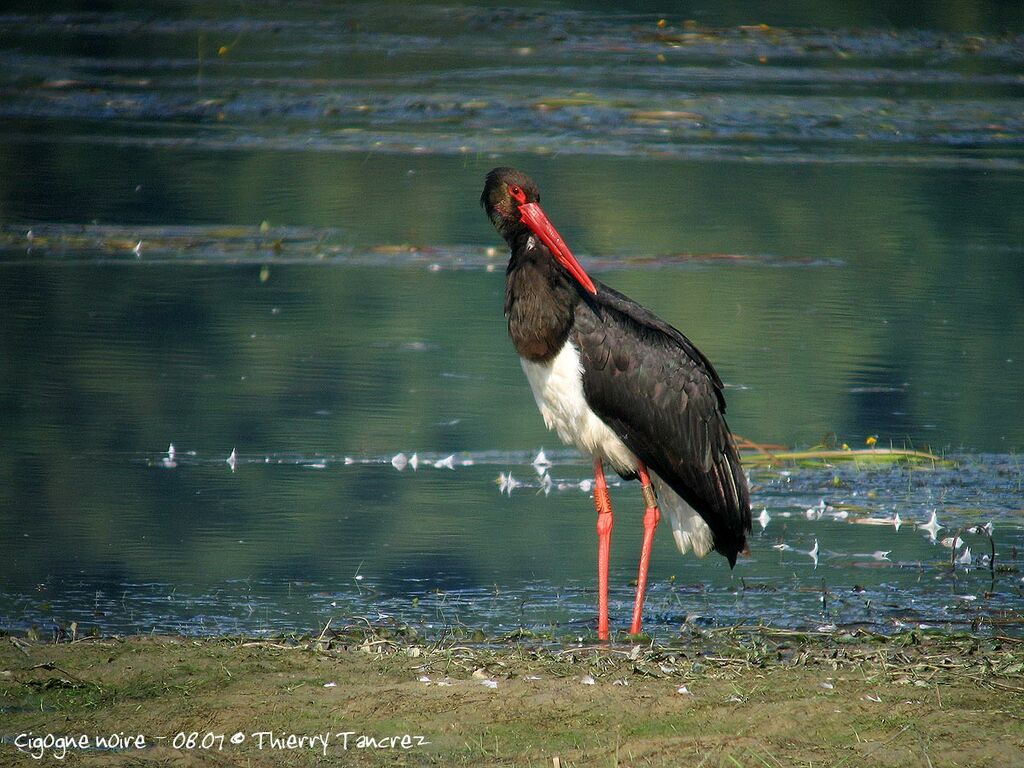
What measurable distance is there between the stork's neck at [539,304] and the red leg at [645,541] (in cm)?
53

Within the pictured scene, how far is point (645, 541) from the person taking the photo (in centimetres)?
571

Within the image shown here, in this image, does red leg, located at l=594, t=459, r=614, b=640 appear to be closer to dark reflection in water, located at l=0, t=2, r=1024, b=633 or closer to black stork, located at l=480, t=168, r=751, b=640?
black stork, located at l=480, t=168, r=751, b=640

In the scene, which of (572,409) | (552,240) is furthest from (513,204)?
(572,409)

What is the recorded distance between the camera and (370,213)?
1290cm

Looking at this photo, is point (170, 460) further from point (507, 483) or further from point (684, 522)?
point (684, 522)

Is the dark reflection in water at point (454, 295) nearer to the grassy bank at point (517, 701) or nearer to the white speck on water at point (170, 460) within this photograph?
the white speck on water at point (170, 460)

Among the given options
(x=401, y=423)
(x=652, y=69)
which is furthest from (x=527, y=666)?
(x=652, y=69)

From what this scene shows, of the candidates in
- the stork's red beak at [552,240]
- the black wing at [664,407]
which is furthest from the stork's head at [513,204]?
the black wing at [664,407]

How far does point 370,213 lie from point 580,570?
7.03 metres

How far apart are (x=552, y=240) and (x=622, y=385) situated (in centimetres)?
53

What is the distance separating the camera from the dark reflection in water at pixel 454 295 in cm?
613

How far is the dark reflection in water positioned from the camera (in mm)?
6133

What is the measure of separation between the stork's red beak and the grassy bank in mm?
1244

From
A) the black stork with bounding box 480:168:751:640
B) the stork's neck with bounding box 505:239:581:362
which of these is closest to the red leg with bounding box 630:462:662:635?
the black stork with bounding box 480:168:751:640
